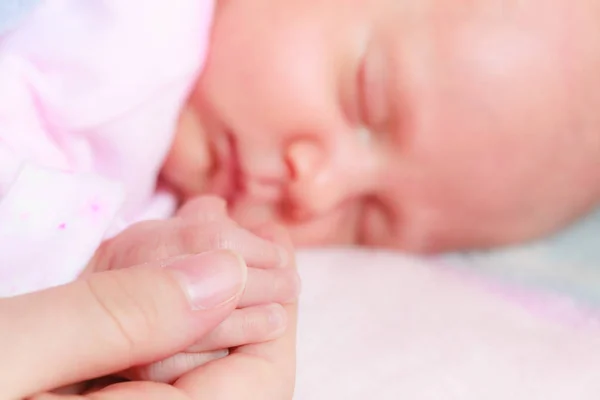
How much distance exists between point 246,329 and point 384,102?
47 cm

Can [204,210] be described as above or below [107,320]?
below

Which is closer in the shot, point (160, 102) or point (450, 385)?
point (450, 385)

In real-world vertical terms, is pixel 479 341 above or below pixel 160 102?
below

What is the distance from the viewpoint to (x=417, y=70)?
1003mm

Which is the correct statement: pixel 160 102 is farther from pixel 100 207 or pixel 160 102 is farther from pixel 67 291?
pixel 67 291

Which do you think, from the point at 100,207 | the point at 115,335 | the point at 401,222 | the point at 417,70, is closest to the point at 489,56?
the point at 417,70

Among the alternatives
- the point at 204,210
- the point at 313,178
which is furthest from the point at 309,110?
the point at 204,210

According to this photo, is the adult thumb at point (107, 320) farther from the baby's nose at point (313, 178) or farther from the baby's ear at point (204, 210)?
the baby's nose at point (313, 178)

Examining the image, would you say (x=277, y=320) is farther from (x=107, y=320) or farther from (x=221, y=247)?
(x=107, y=320)

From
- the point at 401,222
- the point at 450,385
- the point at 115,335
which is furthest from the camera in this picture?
the point at 401,222

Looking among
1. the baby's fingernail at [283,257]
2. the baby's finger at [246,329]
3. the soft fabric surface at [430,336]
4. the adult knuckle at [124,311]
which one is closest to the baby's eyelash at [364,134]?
the soft fabric surface at [430,336]

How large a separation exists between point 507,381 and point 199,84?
1.95ft

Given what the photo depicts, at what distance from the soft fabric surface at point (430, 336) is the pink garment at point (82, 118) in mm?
282

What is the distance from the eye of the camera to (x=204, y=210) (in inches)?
35.9
